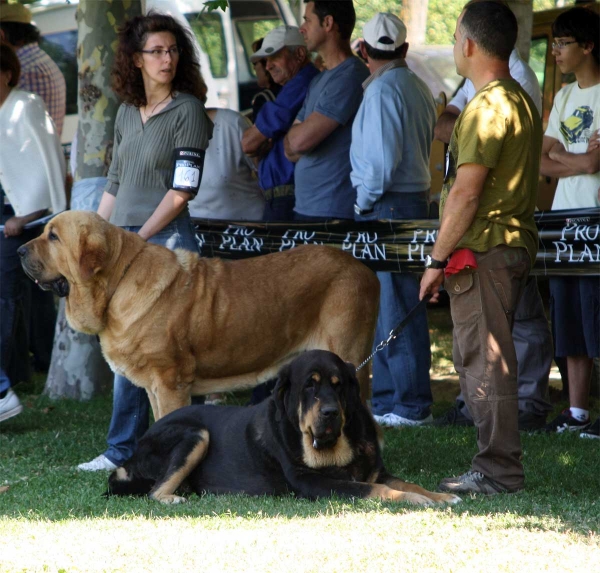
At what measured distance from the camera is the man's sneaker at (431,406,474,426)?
7464 millimetres

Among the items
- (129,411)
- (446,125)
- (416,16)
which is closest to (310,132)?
(446,125)

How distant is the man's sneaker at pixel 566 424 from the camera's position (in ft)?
23.3

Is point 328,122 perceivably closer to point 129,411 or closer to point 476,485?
point 129,411

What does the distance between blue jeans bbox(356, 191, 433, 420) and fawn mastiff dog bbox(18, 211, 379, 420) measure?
1.03 metres

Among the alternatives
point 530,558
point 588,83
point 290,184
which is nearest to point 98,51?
point 290,184

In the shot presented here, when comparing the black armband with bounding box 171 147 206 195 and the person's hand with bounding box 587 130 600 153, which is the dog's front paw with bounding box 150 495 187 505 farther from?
the person's hand with bounding box 587 130 600 153

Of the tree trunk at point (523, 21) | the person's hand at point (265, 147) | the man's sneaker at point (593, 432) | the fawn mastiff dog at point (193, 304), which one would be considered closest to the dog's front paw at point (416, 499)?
the fawn mastiff dog at point (193, 304)

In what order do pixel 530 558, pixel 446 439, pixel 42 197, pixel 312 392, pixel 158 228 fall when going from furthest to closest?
pixel 42 197
pixel 446 439
pixel 158 228
pixel 312 392
pixel 530 558

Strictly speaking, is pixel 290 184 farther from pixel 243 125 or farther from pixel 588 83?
pixel 588 83

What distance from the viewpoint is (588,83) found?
7062 millimetres

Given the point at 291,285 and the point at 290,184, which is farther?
the point at 290,184

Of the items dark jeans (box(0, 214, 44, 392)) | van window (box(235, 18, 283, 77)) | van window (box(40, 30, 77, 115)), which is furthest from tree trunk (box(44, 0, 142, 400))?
van window (box(40, 30, 77, 115))

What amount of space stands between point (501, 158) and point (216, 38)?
11.7 metres

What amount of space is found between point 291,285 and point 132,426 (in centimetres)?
138
